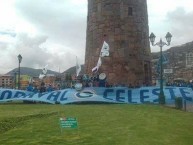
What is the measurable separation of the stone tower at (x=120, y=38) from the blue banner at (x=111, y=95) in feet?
24.7

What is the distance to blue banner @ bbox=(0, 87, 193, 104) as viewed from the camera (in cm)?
3266

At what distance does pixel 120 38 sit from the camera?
136 ft

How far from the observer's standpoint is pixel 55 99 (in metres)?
33.2

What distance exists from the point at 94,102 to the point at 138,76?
1053cm

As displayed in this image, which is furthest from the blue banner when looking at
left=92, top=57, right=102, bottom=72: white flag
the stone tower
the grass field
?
the grass field

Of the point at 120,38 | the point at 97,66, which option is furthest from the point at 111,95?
the point at 120,38

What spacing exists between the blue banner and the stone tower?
752 cm

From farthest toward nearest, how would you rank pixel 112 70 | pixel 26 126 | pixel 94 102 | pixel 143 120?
pixel 112 70 → pixel 94 102 → pixel 143 120 → pixel 26 126

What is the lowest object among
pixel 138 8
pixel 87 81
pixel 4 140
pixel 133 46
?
pixel 4 140

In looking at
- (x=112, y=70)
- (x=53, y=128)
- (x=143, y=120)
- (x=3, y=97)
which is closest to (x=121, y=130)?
(x=53, y=128)

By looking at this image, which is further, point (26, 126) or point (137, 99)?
point (137, 99)

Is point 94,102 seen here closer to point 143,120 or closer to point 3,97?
point 3,97

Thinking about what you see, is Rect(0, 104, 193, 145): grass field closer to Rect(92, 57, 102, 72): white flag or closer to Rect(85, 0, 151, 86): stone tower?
Rect(92, 57, 102, 72): white flag

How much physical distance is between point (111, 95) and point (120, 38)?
9255 millimetres
